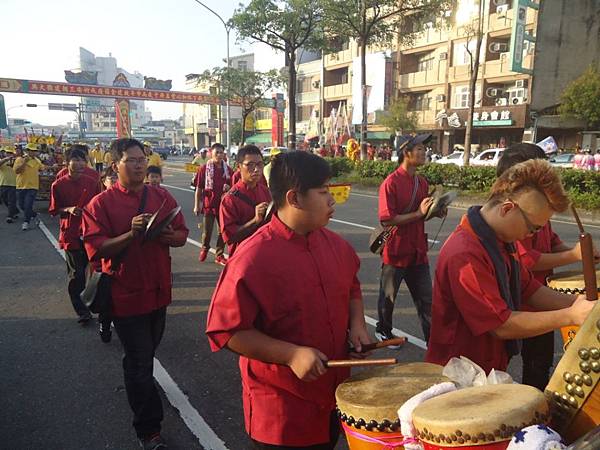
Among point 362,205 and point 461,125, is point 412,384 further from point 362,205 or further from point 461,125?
point 461,125

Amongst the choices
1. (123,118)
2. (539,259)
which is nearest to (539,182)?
(539,259)

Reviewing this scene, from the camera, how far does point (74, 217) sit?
539cm

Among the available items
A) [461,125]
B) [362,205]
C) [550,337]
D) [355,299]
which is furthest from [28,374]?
[461,125]

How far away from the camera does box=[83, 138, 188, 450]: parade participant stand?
295 centimetres

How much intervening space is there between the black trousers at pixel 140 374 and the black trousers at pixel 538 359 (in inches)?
96.7

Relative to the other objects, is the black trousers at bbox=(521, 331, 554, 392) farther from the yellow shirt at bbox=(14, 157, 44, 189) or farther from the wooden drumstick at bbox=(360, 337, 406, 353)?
the yellow shirt at bbox=(14, 157, 44, 189)

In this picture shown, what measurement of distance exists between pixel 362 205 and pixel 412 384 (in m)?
12.9

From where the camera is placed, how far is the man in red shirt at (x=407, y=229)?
165 inches

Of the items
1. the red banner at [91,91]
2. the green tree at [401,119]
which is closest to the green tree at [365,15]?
the green tree at [401,119]

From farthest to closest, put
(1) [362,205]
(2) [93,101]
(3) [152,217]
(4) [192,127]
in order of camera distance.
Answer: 1. (2) [93,101]
2. (4) [192,127]
3. (1) [362,205]
4. (3) [152,217]

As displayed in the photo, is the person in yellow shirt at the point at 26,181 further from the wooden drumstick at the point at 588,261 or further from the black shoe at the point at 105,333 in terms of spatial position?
the wooden drumstick at the point at 588,261

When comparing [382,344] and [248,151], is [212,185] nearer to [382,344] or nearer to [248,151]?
[248,151]

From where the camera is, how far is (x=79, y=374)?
406cm

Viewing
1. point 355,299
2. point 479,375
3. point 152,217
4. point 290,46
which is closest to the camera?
point 479,375
